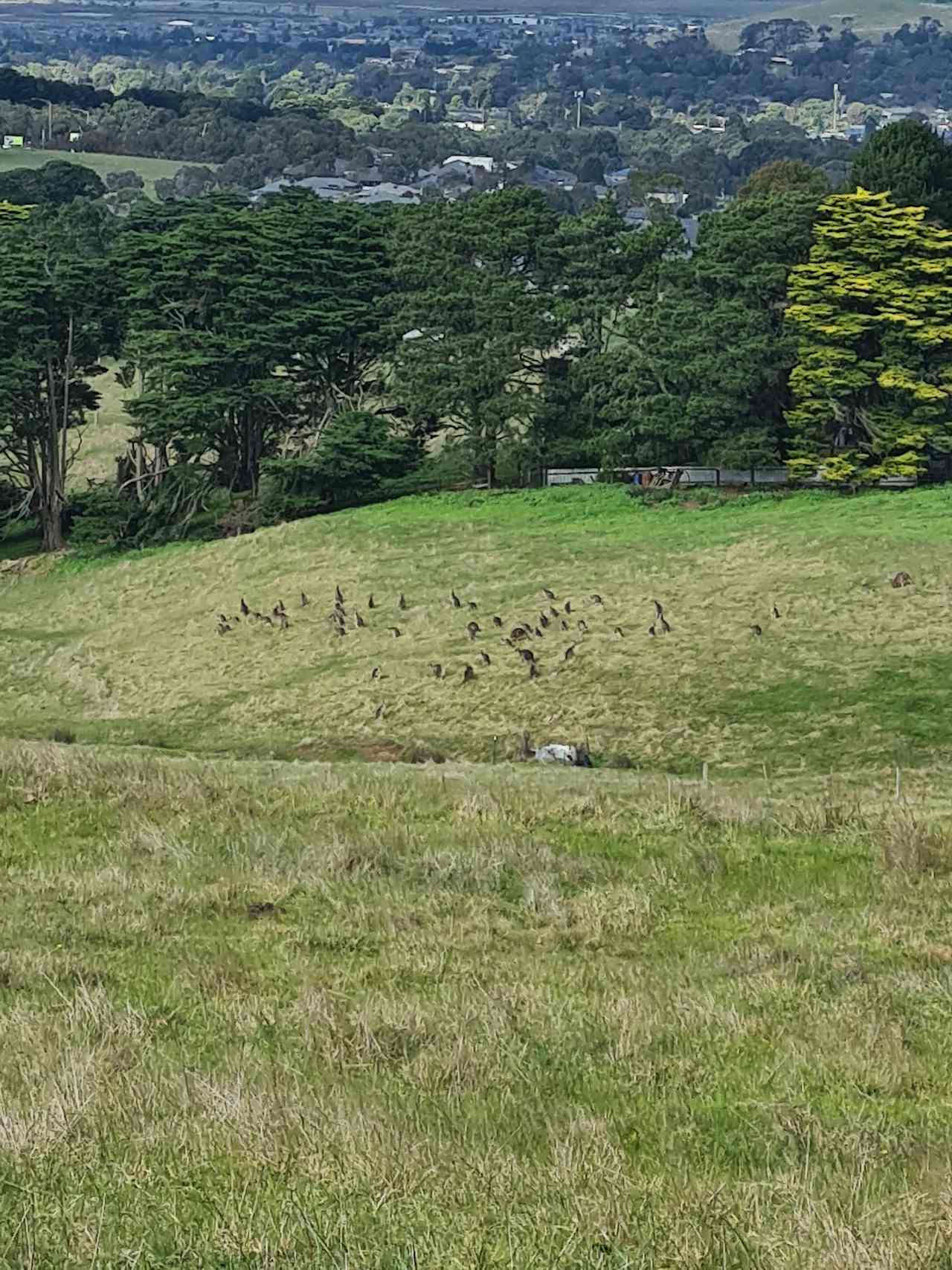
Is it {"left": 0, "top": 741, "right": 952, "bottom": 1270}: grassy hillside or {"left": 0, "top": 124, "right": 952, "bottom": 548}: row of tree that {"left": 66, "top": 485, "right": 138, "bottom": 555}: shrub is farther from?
{"left": 0, "top": 741, "right": 952, "bottom": 1270}: grassy hillside

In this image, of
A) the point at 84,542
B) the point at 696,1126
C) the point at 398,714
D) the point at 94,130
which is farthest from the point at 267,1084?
the point at 94,130

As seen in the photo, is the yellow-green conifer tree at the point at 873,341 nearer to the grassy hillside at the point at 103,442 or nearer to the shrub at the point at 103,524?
the shrub at the point at 103,524

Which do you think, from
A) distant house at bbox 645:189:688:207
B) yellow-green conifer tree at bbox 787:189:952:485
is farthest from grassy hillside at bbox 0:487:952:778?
distant house at bbox 645:189:688:207

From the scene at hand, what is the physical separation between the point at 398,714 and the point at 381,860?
20.9 metres

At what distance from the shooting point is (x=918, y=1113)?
24.3 feet

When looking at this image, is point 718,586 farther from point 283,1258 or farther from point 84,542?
point 283,1258

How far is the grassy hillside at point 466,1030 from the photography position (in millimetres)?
5812

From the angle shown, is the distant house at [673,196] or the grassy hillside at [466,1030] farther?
the distant house at [673,196]

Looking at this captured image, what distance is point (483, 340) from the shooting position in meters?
57.8

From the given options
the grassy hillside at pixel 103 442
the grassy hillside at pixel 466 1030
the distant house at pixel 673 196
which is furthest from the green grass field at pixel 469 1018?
the distant house at pixel 673 196

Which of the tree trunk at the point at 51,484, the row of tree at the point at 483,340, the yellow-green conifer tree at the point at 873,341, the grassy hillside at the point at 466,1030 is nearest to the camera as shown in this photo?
the grassy hillside at the point at 466,1030

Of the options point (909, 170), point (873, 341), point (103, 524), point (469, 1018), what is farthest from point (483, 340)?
point (469, 1018)

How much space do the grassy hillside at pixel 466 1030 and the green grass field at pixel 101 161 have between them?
149890 mm

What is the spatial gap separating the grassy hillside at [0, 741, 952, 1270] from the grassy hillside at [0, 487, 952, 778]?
15.6 metres
